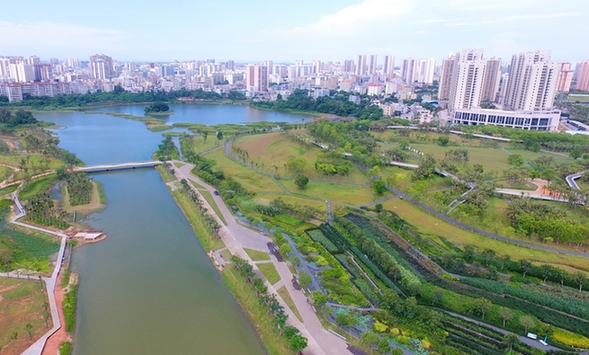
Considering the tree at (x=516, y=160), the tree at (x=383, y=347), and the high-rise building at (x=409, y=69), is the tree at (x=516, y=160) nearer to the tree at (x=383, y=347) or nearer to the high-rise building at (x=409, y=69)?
the tree at (x=383, y=347)

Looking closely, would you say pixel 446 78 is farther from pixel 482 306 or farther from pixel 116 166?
pixel 482 306

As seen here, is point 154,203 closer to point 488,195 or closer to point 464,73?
point 488,195

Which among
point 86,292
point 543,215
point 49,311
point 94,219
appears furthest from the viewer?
point 94,219

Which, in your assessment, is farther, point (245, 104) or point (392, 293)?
point (245, 104)

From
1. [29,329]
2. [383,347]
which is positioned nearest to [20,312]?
[29,329]

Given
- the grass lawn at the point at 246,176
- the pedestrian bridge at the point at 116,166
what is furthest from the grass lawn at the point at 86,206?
the grass lawn at the point at 246,176

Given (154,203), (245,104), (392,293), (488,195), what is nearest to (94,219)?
(154,203)

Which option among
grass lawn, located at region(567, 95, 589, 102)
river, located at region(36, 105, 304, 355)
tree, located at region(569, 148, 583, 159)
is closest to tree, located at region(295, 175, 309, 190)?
river, located at region(36, 105, 304, 355)
